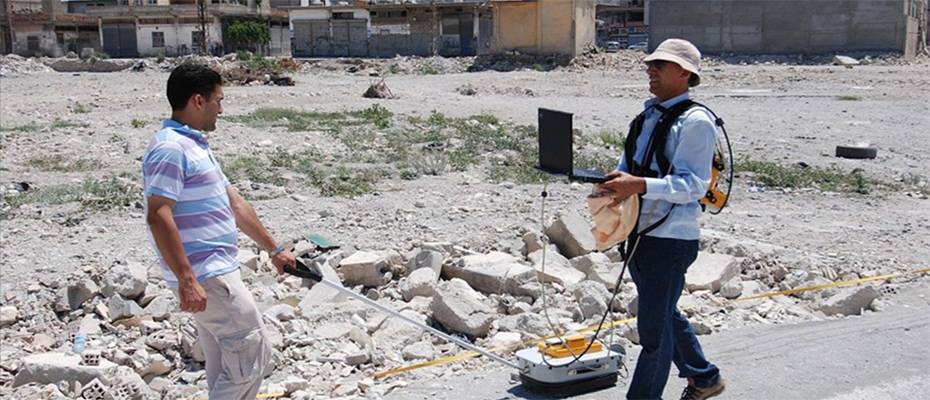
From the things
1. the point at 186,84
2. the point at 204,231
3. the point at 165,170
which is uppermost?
the point at 186,84

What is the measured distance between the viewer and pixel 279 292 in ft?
22.8

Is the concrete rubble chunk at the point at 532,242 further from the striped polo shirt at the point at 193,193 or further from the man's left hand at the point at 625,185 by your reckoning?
the striped polo shirt at the point at 193,193

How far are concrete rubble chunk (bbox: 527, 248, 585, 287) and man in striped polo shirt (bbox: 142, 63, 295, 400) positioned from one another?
3200 millimetres

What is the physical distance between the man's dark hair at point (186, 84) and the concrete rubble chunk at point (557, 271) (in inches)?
134

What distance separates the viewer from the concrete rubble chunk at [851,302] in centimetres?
598

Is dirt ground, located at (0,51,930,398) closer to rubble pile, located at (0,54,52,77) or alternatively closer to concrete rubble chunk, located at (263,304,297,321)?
concrete rubble chunk, located at (263,304,297,321)

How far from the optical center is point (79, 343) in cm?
589

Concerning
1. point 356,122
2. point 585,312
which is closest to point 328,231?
point 585,312

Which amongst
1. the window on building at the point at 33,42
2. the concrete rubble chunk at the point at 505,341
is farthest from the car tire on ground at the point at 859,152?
the window on building at the point at 33,42

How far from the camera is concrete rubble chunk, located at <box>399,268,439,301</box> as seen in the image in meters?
6.66

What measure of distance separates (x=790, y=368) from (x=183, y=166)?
3254 millimetres

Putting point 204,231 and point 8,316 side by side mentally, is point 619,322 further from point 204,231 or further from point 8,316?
point 8,316

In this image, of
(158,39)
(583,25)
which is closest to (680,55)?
(583,25)

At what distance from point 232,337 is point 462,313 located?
2.42 meters
